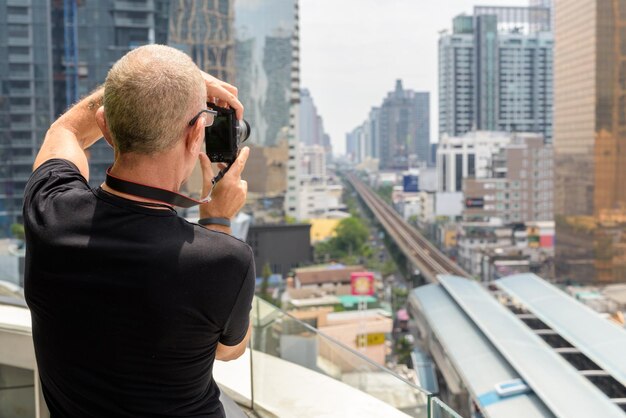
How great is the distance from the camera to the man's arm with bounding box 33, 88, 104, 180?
530mm

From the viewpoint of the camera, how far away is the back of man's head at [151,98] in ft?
1.41

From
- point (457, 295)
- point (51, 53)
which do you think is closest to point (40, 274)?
point (457, 295)

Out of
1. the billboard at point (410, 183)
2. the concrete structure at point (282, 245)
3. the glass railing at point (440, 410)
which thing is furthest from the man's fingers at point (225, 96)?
the billboard at point (410, 183)

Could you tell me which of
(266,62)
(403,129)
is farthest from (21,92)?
(403,129)

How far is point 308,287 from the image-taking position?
22250 mm

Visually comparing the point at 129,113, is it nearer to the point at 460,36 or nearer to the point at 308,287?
the point at 308,287

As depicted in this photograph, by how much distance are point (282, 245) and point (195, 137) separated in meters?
23.8

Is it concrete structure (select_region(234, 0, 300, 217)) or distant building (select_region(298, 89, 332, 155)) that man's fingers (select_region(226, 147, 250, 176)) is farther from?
distant building (select_region(298, 89, 332, 155))

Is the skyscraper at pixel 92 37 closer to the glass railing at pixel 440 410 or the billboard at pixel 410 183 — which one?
the glass railing at pixel 440 410

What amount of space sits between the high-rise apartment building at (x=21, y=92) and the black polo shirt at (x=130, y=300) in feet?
59.0

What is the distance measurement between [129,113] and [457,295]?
57.3 feet

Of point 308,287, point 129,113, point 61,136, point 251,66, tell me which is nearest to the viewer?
point 129,113

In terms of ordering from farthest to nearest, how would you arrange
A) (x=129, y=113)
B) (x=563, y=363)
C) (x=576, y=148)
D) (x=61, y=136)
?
(x=576, y=148), (x=563, y=363), (x=61, y=136), (x=129, y=113)

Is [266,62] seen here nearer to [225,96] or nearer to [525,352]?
[525,352]
